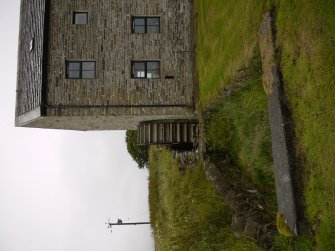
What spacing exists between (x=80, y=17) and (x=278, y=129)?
9.82 metres

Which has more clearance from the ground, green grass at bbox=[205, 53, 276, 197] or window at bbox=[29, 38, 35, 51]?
window at bbox=[29, 38, 35, 51]

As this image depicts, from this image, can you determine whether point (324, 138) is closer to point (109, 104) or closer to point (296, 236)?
point (296, 236)

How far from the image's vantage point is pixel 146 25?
16203mm

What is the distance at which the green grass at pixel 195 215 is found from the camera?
13.9 meters

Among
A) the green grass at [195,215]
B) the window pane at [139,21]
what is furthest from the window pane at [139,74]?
the green grass at [195,215]

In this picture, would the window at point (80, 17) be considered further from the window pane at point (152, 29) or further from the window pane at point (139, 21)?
the window pane at point (152, 29)

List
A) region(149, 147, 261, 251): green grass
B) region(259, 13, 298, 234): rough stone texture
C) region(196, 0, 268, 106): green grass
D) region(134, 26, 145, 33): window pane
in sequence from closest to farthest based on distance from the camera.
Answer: region(259, 13, 298, 234): rough stone texture < region(196, 0, 268, 106): green grass < region(149, 147, 261, 251): green grass < region(134, 26, 145, 33): window pane

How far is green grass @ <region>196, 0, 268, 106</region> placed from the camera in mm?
10542

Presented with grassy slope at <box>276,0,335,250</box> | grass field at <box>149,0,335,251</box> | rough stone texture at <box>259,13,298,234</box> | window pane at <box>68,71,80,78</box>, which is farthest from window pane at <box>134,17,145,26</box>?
grassy slope at <box>276,0,335,250</box>

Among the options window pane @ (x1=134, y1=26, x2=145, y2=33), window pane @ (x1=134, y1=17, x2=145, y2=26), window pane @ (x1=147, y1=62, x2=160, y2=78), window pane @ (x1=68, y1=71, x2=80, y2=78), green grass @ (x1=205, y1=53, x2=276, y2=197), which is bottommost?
green grass @ (x1=205, y1=53, x2=276, y2=197)

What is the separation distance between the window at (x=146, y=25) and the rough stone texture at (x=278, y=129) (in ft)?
23.6

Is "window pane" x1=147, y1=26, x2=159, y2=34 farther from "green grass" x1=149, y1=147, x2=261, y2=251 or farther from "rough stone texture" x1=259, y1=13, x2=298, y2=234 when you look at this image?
"rough stone texture" x1=259, y1=13, x2=298, y2=234

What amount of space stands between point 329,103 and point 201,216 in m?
9.04

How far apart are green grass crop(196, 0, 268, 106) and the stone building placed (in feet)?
3.37
